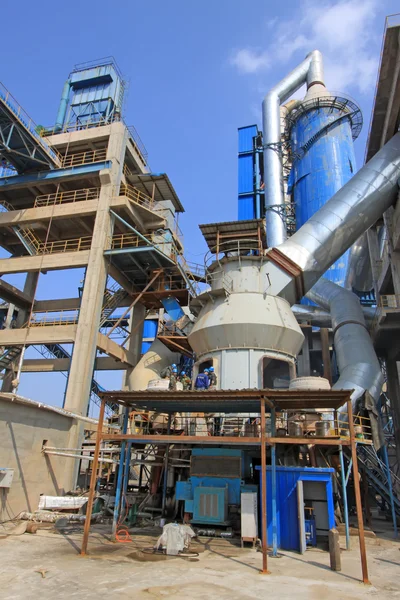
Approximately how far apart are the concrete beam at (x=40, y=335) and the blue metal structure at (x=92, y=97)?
1631 centimetres

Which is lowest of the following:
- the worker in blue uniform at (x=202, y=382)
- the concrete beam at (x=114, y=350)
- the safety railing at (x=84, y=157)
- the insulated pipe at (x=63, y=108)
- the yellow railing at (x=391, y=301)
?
the worker in blue uniform at (x=202, y=382)

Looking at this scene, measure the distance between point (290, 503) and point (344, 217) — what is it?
13610mm

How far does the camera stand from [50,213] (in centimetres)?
2775

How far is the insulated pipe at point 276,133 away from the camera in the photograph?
36594 millimetres

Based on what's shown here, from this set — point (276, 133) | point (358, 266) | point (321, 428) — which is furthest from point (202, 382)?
point (276, 133)

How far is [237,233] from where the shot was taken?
866 inches

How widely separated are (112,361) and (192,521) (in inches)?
697

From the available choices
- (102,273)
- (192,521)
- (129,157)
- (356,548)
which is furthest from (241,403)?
(129,157)

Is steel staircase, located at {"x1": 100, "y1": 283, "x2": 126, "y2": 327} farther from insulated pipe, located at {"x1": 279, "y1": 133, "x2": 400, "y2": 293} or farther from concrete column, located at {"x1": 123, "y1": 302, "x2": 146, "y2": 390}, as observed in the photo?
insulated pipe, located at {"x1": 279, "y1": 133, "x2": 400, "y2": 293}

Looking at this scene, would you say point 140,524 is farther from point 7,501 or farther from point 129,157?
point 129,157

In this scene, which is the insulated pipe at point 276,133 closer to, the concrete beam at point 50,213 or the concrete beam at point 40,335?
the concrete beam at point 50,213

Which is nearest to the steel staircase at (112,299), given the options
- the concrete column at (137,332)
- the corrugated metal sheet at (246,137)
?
the concrete column at (137,332)

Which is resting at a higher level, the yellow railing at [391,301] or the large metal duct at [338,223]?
the large metal duct at [338,223]

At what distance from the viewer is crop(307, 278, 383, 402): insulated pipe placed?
19.3m
